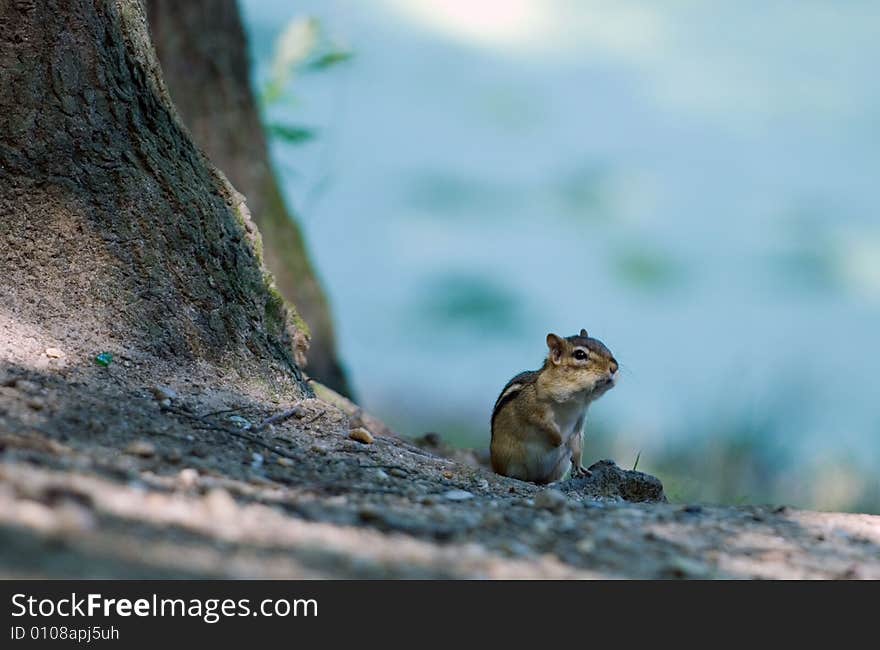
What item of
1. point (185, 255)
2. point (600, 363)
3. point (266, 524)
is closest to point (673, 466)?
point (600, 363)

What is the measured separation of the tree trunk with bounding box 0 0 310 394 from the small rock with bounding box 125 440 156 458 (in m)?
0.68

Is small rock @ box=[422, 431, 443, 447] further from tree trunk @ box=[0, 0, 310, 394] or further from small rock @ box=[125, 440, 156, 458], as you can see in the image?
small rock @ box=[125, 440, 156, 458]

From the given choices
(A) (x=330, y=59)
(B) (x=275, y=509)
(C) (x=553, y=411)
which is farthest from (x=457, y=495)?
(A) (x=330, y=59)

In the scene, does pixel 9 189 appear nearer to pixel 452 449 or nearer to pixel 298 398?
pixel 298 398

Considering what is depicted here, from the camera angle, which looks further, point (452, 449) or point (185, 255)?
point (452, 449)

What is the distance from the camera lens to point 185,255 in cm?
455

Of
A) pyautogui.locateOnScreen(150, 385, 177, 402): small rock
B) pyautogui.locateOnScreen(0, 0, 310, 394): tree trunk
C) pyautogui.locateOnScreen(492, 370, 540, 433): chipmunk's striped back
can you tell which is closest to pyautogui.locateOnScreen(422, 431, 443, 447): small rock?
pyautogui.locateOnScreen(492, 370, 540, 433): chipmunk's striped back

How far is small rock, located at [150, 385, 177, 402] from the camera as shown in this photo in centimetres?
403

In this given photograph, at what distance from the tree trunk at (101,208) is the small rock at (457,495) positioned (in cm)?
106

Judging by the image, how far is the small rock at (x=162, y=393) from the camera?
403cm

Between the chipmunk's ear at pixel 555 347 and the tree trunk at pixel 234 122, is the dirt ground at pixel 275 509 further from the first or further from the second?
the tree trunk at pixel 234 122

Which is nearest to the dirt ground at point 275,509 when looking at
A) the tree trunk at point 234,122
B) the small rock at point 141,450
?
the small rock at point 141,450

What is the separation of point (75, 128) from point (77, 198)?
26cm

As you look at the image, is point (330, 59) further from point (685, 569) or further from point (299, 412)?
point (685, 569)
